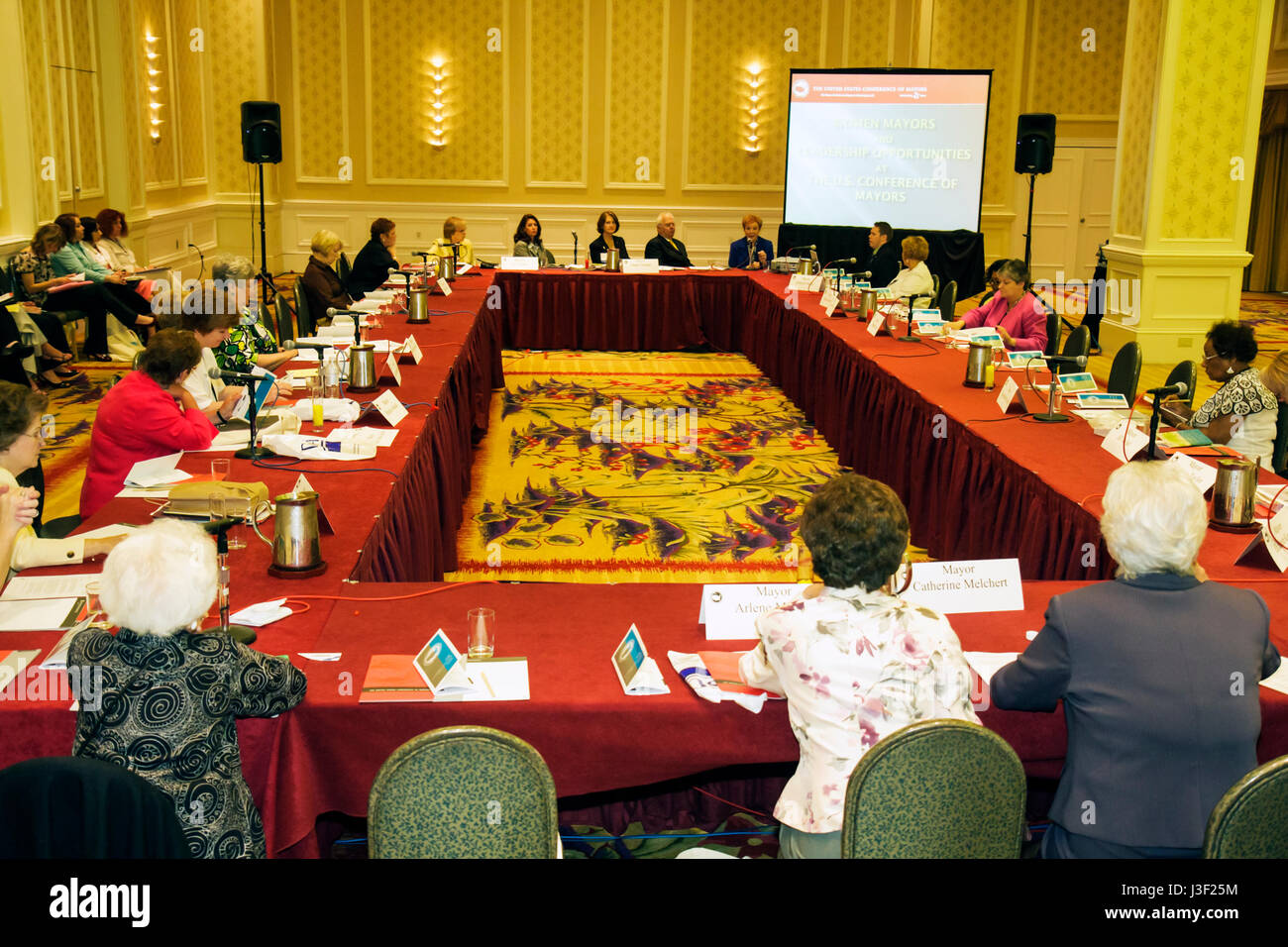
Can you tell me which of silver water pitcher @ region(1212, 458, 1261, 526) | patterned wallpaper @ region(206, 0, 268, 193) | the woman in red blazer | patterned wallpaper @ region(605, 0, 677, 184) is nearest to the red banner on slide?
patterned wallpaper @ region(605, 0, 677, 184)

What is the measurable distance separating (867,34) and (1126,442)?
9.82 metres

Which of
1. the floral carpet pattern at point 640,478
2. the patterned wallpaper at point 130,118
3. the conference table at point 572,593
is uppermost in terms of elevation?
the patterned wallpaper at point 130,118

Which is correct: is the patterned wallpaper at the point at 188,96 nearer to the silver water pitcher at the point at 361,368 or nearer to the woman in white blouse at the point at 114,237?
the woman in white blouse at the point at 114,237

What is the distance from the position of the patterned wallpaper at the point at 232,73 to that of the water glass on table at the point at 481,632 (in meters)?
11.2

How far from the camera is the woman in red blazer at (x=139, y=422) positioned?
3.70 meters

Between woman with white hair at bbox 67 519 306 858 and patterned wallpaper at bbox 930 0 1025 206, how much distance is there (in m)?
11.8

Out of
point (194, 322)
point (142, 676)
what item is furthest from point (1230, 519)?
point (194, 322)

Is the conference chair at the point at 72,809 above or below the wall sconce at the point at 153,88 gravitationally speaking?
below

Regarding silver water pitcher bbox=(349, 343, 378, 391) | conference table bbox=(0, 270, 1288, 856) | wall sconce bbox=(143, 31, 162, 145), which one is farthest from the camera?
wall sconce bbox=(143, 31, 162, 145)

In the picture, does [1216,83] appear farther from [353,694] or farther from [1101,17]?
[353,694]

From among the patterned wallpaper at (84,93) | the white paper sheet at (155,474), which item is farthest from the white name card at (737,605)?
the patterned wallpaper at (84,93)

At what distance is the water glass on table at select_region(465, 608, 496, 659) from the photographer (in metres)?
2.37

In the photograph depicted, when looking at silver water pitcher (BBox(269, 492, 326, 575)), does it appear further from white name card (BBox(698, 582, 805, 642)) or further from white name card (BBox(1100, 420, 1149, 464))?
white name card (BBox(1100, 420, 1149, 464))

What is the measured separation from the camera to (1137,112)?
9.04 metres
